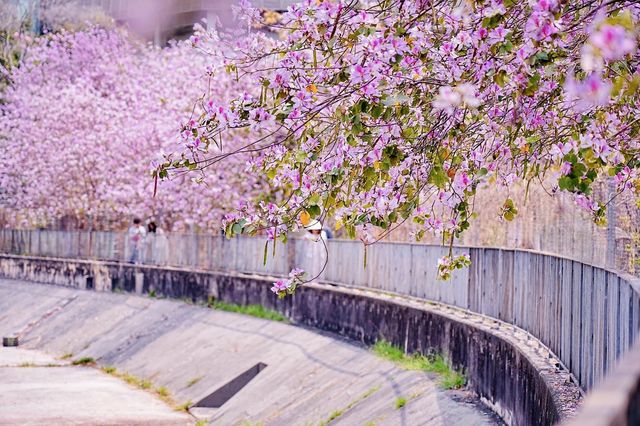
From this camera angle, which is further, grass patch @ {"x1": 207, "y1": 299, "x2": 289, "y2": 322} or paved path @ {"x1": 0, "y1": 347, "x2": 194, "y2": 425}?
grass patch @ {"x1": 207, "y1": 299, "x2": 289, "y2": 322}

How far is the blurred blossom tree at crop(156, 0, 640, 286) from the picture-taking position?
7562 mm

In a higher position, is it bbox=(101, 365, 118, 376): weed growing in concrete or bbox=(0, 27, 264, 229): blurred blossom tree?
bbox=(0, 27, 264, 229): blurred blossom tree

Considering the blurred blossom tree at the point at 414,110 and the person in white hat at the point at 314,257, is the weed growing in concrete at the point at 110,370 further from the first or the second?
the blurred blossom tree at the point at 414,110

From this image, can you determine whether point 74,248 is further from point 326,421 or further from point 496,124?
point 496,124

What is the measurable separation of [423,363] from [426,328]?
739mm

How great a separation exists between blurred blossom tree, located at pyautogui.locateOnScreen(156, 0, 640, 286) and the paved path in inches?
417

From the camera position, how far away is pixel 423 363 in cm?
1603

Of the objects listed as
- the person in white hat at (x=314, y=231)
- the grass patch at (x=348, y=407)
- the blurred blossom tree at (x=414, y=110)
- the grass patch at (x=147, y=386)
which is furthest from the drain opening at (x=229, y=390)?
the blurred blossom tree at (x=414, y=110)

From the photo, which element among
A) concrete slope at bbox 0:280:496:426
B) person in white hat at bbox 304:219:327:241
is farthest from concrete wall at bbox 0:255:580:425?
person in white hat at bbox 304:219:327:241

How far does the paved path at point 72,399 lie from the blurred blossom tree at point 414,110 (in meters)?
10.6

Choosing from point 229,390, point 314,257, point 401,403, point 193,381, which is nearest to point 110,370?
point 193,381

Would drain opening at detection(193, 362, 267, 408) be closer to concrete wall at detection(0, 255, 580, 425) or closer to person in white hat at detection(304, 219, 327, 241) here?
concrete wall at detection(0, 255, 580, 425)

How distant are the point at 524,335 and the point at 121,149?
95.2ft

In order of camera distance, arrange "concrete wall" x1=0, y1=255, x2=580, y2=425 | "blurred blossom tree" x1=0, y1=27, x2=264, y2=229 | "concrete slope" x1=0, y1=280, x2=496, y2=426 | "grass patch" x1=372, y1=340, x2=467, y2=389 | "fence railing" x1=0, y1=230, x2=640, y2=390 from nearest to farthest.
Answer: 1. "fence railing" x1=0, y1=230, x2=640, y2=390
2. "concrete wall" x1=0, y1=255, x2=580, y2=425
3. "grass patch" x1=372, y1=340, x2=467, y2=389
4. "concrete slope" x1=0, y1=280, x2=496, y2=426
5. "blurred blossom tree" x1=0, y1=27, x2=264, y2=229
